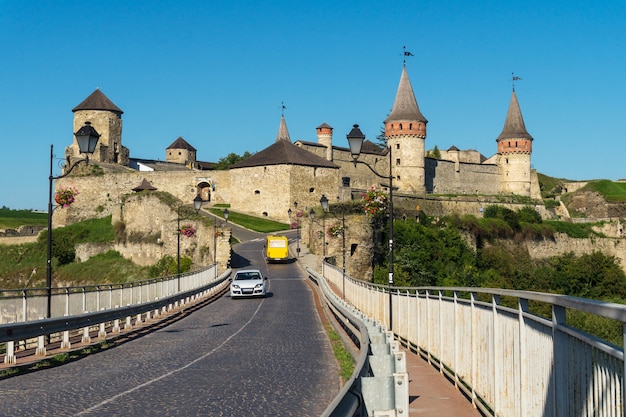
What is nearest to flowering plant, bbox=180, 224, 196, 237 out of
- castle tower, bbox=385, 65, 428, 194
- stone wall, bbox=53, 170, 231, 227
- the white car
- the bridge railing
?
the white car

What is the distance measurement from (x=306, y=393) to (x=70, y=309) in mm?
10862

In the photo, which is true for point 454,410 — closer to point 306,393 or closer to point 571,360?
point 306,393

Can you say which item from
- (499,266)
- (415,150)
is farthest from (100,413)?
(415,150)

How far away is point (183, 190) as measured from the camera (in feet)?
342

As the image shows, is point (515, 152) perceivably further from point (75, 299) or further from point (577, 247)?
point (75, 299)

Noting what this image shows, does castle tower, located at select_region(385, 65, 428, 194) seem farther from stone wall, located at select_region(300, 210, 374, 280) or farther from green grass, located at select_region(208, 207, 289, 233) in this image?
stone wall, located at select_region(300, 210, 374, 280)

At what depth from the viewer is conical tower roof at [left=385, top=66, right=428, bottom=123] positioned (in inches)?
4304

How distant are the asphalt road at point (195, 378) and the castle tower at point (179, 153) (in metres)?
127

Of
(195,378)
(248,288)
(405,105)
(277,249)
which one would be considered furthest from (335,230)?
(405,105)

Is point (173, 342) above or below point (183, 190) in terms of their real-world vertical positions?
below

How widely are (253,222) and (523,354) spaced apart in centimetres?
8260

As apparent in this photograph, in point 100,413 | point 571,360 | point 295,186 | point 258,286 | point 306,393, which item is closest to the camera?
point 571,360

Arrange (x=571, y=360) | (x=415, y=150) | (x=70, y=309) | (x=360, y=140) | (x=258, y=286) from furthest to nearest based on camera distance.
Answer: (x=415, y=150) < (x=258, y=286) < (x=360, y=140) < (x=70, y=309) < (x=571, y=360)

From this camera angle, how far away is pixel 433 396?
1142 centimetres
